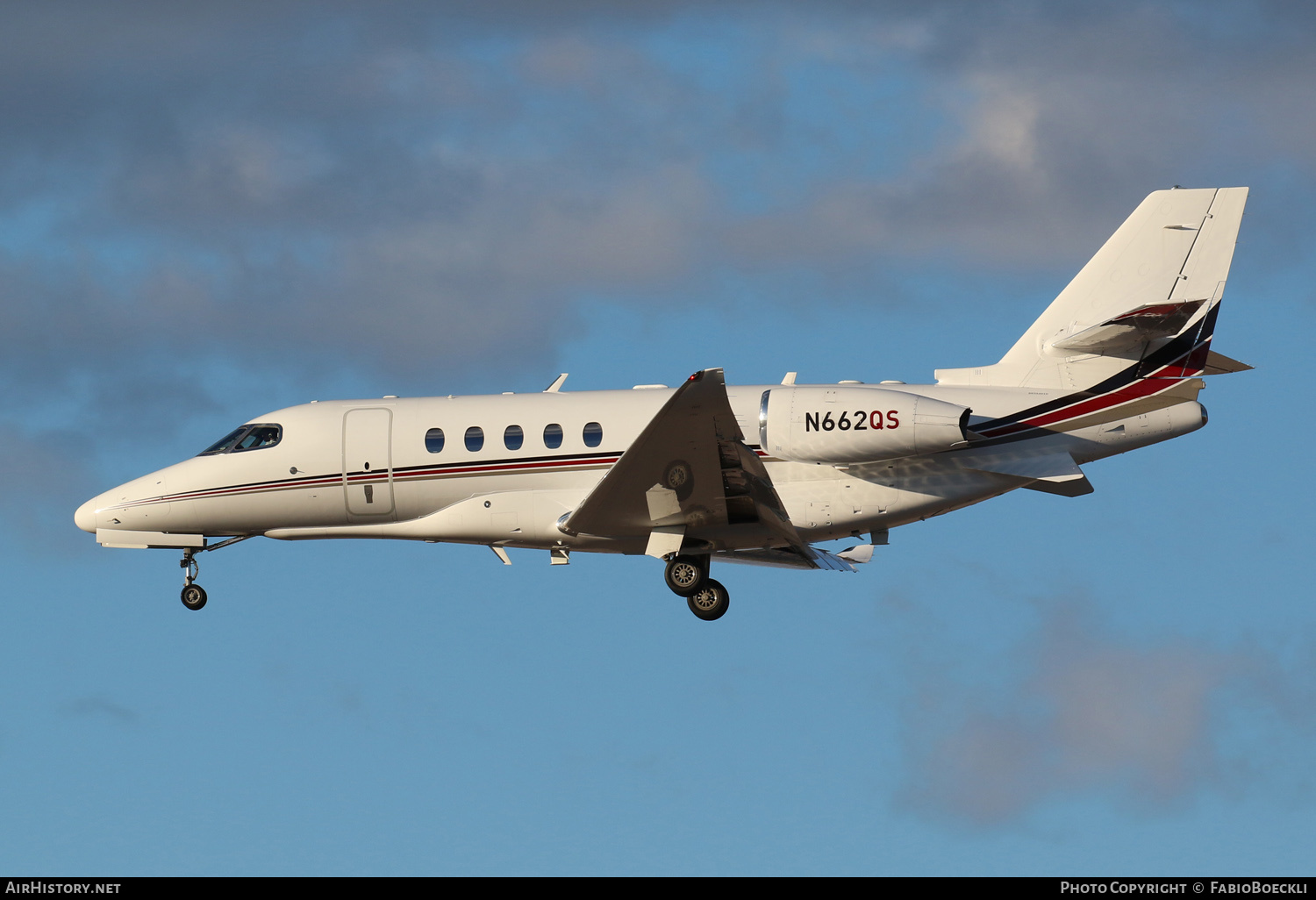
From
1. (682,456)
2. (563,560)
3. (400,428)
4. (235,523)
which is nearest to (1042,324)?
(682,456)

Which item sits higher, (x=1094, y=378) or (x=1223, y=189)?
(x=1223, y=189)

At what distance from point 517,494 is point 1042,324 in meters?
8.09

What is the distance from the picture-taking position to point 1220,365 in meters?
22.9

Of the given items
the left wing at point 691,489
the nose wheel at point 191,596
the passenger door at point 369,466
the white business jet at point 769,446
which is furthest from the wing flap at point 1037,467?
the nose wheel at point 191,596

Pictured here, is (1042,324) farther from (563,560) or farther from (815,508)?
(563,560)

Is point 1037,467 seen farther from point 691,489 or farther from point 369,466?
point 369,466

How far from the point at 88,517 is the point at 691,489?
398 inches

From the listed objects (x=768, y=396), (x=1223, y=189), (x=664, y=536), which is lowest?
(x=664, y=536)

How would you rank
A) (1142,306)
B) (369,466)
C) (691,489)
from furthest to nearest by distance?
(369,466), (1142,306), (691,489)

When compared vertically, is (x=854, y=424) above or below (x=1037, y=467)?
above

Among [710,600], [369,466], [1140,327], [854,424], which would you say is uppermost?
[1140,327]

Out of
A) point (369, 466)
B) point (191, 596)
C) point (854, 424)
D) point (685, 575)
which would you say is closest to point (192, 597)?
point (191, 596)

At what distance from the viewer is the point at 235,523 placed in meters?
25.3

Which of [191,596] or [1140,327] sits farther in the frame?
[191,596]
